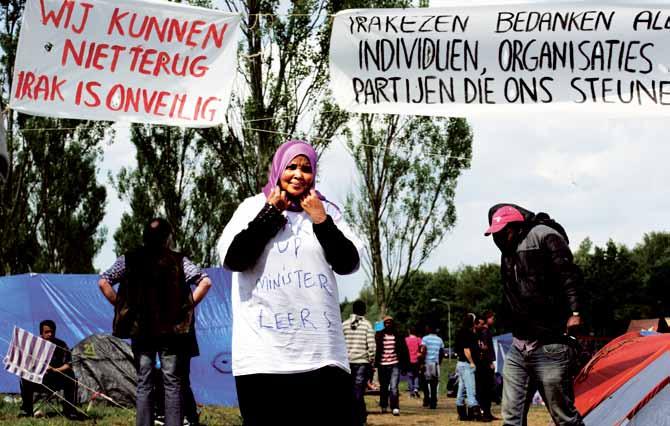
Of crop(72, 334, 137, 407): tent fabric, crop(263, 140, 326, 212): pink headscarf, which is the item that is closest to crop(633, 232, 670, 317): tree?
crop(72, 334, 137, 407): tent fabric

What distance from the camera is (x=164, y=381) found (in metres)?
6.07

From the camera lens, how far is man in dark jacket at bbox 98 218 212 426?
19.9ft

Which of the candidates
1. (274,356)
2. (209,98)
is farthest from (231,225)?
(209,98)

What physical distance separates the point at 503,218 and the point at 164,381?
227 centimetres

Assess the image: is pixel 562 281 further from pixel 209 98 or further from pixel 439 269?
pixel 439 269

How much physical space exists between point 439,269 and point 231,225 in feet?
348

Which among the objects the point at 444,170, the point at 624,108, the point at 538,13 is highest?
the point at 444,170

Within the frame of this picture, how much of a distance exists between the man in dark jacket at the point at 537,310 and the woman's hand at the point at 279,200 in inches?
98.7

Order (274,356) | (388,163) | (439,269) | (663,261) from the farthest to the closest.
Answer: (439,269)
(663,261)
(388,163)
(274,356)

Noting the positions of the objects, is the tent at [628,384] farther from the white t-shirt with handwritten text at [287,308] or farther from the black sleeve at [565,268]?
the white t-shirt with handwritten text at [287,308]

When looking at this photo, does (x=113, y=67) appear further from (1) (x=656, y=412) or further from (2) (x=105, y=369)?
(2) (x=105, y=369)

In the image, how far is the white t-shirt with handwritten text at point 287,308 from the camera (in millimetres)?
3412

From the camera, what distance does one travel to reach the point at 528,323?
5.60 m

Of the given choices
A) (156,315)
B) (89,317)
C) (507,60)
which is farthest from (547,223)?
(89,317)
